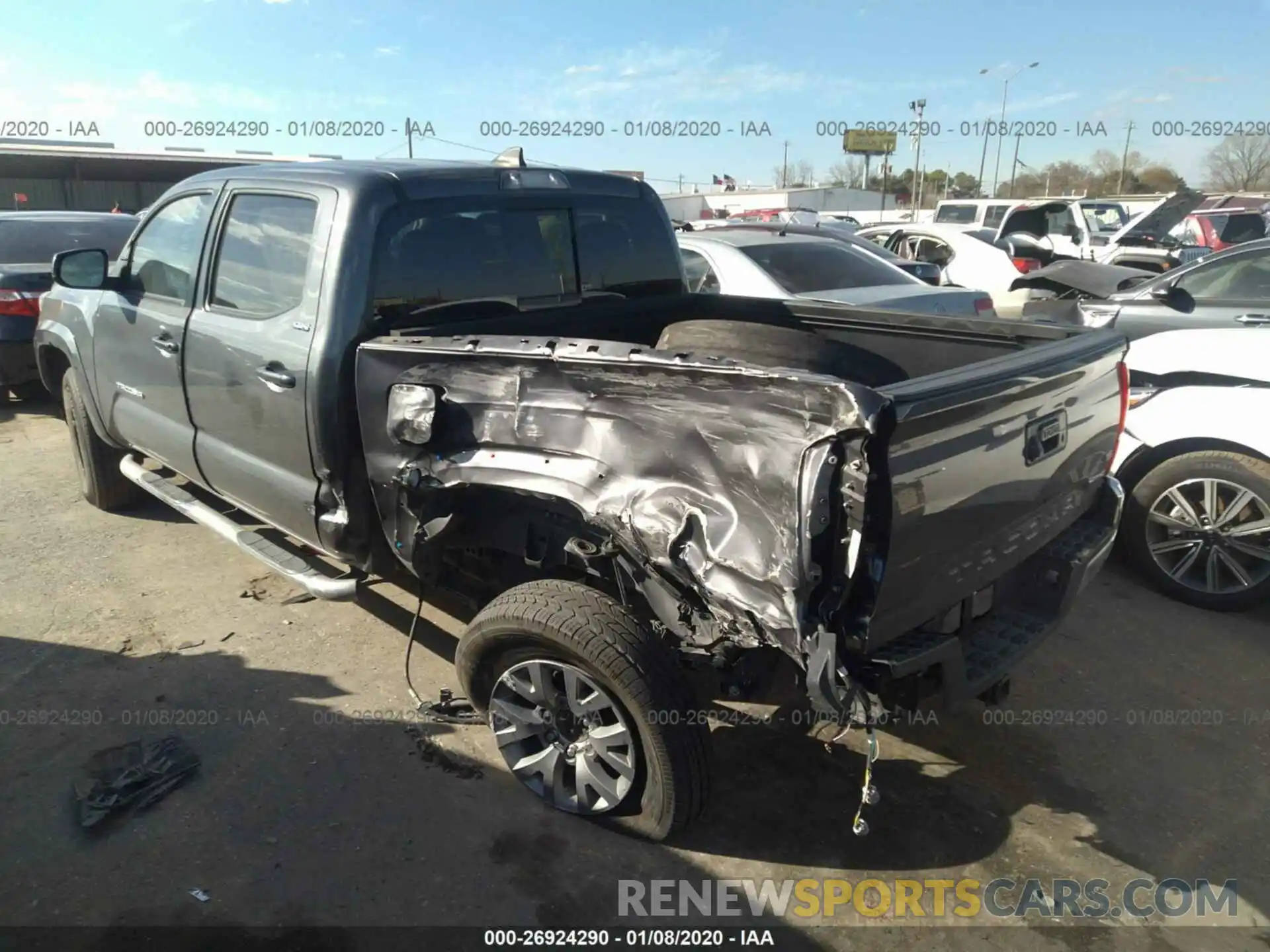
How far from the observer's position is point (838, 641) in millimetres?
2199

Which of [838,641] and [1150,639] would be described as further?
[1150,639]

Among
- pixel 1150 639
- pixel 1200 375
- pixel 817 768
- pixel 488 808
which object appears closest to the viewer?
pixel 488 808

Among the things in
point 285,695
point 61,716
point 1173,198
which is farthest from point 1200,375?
point 1173,198

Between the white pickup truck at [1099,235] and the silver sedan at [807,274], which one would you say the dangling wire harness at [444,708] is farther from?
the white pickup truck at [1099,235]

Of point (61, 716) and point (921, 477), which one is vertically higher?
point (921, 477)

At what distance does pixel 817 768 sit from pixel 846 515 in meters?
1.50

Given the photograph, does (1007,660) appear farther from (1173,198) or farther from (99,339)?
(1173,198)

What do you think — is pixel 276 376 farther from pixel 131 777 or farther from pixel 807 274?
pixel 807 274

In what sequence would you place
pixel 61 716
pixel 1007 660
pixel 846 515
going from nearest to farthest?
1. pixel 846 515
2. pixel 1007 660
3. pixel 61 716

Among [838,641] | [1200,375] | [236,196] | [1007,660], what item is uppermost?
[236,196]

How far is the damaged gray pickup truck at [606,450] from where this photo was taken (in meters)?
2.22

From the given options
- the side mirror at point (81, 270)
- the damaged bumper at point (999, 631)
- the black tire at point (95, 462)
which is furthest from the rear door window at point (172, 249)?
the damaged bumper at point (999, 631)

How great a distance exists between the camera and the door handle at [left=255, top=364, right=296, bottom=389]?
10.8 feet

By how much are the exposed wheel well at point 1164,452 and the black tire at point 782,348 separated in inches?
68.4
